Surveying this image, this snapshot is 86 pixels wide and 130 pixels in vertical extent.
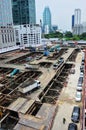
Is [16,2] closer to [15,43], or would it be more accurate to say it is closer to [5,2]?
[5,2]

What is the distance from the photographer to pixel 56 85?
2881 centimetres

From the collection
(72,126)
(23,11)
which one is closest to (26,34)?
(23,11)

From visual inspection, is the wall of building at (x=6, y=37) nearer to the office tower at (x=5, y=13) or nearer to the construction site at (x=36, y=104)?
the office tower at (x=5, y=13)

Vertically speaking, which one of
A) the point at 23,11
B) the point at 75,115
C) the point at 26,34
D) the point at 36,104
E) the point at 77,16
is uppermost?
the point at 77,16

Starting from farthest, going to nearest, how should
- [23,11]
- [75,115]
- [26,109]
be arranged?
1. [23,11]
2. [26,109]
3. [75,115]

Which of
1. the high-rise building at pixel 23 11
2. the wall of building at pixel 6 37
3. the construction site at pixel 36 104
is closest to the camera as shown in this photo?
the construction site at pixel 36 104

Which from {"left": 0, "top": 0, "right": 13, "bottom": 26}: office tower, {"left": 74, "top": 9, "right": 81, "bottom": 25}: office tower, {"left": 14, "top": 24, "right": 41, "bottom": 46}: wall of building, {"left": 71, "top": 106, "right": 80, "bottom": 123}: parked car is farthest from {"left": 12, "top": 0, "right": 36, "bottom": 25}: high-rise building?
{"left": 74, "top": 9, "right": 81, "bottom": 25}: office tower

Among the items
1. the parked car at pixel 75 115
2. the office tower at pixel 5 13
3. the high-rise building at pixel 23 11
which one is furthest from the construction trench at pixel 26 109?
the high-rise building at pixel 23 11

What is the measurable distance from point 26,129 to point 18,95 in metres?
8.92

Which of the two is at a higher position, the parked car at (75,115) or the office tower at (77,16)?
the office tower at (77,16)

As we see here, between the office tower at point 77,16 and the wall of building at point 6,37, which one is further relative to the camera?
the office tower at point 77,16

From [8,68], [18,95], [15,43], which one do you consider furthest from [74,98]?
[15,43]

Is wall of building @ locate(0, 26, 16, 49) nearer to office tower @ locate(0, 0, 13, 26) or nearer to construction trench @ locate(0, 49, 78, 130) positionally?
office tower @ locate(0, 0, 13, 26)

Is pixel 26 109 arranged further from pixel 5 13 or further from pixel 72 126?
pixel 5 13
